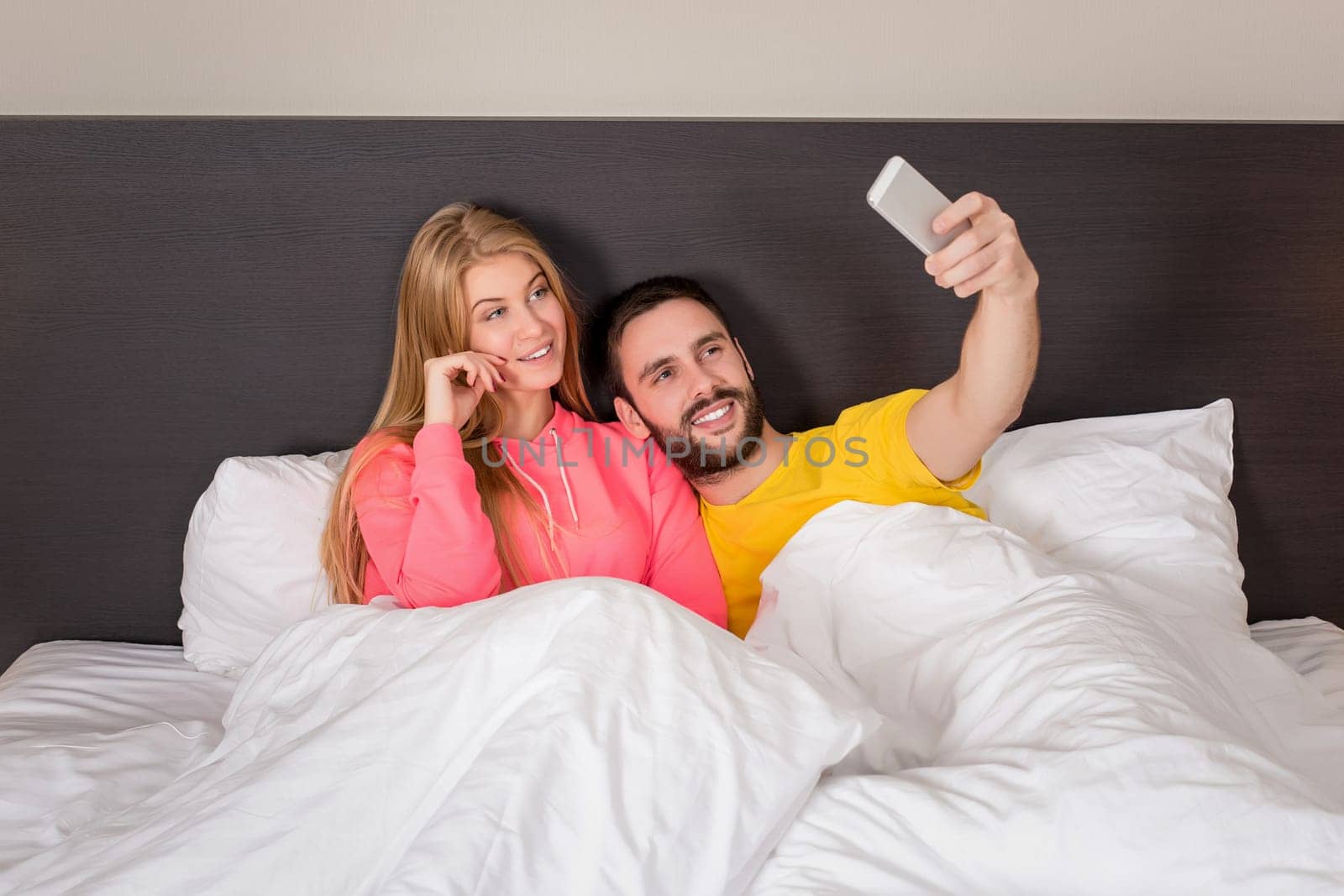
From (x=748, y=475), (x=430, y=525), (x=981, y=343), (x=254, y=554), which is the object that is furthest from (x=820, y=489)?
(x=254, y=554)

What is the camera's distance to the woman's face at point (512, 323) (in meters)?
1.43

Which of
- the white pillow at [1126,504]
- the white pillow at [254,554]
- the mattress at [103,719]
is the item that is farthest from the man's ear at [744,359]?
the mattress at [103,719]

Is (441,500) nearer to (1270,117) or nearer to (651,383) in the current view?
(651,383)

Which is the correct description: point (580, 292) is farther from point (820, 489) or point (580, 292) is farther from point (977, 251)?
point (977, 251)

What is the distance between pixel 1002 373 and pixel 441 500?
72cm

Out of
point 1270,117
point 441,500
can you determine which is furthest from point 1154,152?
point 441,500

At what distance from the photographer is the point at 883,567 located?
128 centimetres

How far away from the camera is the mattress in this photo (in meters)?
1.16

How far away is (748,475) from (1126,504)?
561mm

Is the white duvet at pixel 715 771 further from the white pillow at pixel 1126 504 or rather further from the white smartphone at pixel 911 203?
the white smartphone at pixel 911 203

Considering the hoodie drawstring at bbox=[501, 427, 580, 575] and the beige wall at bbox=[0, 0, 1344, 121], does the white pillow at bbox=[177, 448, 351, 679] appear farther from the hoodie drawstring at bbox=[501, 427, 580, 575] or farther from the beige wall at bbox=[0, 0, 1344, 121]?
the beige wall at bbox=[0, 0, 1344, 121]

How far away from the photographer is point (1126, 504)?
148 centimetres

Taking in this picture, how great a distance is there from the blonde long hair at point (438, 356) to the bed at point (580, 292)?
3.2 inches

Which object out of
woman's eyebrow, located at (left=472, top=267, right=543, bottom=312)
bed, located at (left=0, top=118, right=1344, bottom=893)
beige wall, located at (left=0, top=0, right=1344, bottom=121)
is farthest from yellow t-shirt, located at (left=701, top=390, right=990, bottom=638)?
beige wall, located at (left=0, top=0, right=1344, bottom=121)
